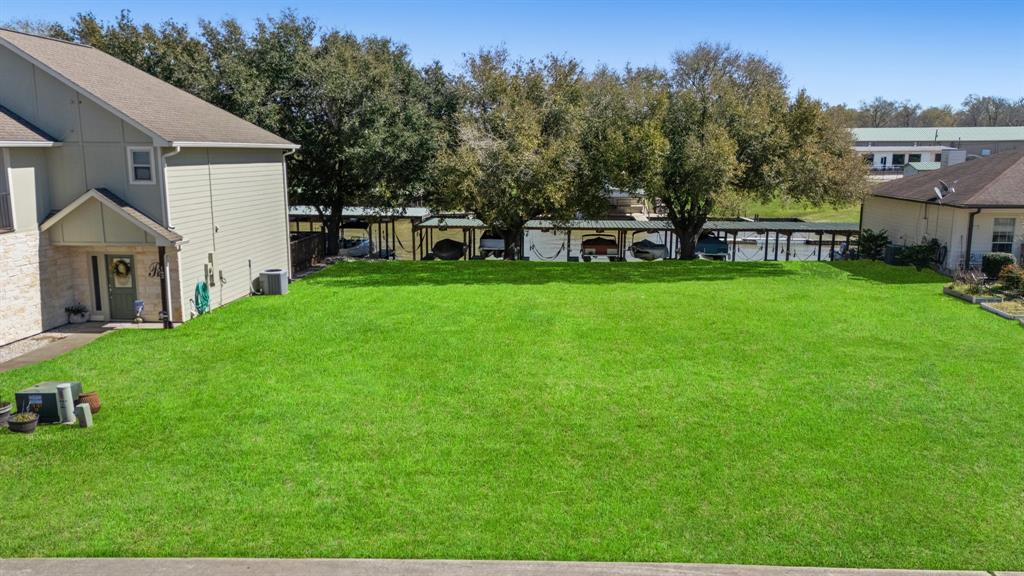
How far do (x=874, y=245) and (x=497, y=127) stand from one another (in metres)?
17.1

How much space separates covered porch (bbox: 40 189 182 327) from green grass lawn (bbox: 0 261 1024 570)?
54.8 inches

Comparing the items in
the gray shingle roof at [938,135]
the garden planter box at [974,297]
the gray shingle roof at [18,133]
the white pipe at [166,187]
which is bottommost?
the garden planter box at [974,297]

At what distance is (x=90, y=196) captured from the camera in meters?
17.8

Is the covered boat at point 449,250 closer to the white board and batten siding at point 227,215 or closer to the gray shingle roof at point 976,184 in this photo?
the white board and batten siding at point 227,215

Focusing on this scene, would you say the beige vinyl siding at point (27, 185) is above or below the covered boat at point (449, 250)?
above

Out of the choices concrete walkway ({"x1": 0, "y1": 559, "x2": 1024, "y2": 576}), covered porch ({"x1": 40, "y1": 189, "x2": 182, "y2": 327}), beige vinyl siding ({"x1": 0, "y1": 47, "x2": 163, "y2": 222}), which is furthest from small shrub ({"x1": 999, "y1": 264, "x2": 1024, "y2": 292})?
beige vinyl siding ({"x1": 0, "y1": 47, "x2": 163, "y2": 222})

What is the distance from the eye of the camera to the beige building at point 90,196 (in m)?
17.3

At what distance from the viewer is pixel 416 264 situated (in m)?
31.1

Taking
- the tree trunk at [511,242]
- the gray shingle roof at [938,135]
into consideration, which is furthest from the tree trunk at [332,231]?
the gray shingle roof at [938,135]

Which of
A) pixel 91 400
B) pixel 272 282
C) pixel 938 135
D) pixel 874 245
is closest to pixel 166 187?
pixel 272 282

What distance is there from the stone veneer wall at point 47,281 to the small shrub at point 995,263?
83.0 feet

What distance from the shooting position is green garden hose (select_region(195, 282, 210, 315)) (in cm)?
1962

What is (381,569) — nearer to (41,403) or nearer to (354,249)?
(41,403)

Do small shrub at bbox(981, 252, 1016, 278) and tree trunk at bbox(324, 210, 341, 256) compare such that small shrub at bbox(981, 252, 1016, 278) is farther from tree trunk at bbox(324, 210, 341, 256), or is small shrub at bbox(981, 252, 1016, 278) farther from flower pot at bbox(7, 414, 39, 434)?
flower pot at bbox(7, 414, 39, 434)
